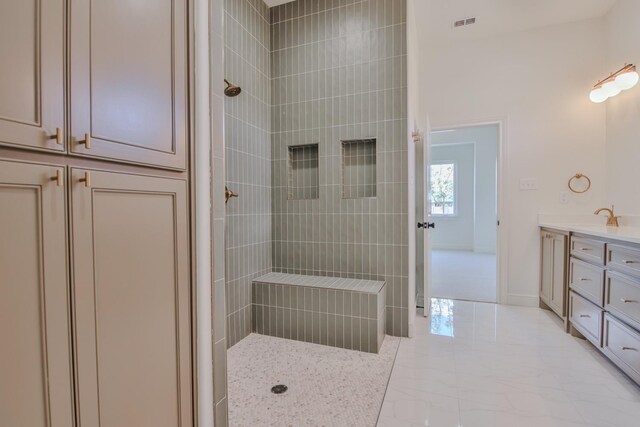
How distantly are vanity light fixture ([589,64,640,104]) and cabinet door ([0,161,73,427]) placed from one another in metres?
3.87

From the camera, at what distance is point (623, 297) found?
1.91 metres

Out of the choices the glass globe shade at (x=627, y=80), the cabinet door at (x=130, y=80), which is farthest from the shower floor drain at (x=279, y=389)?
the glass globe shade at (x=627, y=80)

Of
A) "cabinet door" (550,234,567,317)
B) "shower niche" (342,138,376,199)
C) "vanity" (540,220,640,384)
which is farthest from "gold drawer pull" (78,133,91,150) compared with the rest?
"cabinet door" (550,234,567,317)

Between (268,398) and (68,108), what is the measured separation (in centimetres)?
172

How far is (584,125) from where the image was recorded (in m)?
3.17

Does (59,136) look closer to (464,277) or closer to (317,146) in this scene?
(317,146)

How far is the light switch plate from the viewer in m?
3.33

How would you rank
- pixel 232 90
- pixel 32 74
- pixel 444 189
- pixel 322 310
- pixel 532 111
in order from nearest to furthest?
pixel 32 74
pixel 232 90
pixel 322 310
pixel 532 111
pixel 444 189

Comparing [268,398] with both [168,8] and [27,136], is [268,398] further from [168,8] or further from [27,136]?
[168,8]

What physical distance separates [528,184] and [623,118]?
0.92m

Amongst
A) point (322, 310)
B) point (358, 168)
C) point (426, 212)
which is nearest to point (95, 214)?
point (322, 310)

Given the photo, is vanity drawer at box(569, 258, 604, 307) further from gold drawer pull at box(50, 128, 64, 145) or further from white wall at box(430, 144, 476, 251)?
white wall at box(430, 144, 476, 251)

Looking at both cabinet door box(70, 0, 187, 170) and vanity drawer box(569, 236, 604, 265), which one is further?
vanity drawer box(569, 236, 604, 265)

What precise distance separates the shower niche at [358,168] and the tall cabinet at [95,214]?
6.37ft
